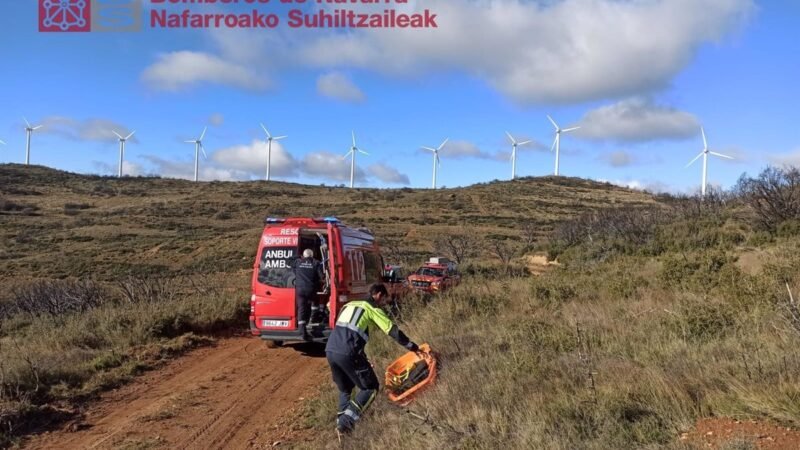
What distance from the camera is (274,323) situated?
11.5m

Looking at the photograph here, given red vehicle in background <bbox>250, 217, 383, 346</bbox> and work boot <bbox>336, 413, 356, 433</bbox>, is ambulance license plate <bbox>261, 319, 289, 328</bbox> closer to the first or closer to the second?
red vehicle in background <bbox>250, 217, 383, 346</bbox>

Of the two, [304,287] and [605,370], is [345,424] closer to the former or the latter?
[605,370]

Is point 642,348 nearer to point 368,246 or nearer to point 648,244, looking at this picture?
point 368,246

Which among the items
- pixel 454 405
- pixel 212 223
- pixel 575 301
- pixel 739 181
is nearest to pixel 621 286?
pixel 575 301

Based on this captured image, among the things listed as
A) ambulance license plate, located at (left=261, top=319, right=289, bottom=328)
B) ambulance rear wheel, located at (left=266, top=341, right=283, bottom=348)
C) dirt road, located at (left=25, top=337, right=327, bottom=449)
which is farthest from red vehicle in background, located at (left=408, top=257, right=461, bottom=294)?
dirt road, located at (left=25, top=337, right=327, bottom=449)

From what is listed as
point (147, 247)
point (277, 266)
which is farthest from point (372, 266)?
point (147, 247)

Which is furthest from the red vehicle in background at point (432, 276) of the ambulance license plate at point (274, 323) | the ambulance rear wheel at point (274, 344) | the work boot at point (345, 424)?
the work boot at point (345, 424)

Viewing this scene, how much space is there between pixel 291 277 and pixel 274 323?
96 centimetres

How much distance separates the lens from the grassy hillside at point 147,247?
9.49m

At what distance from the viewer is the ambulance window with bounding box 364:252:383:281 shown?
45.8 feet

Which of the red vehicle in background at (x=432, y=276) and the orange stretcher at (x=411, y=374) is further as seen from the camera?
the red vehicle in background at (x=432, y=276)

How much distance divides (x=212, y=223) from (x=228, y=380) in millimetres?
55769

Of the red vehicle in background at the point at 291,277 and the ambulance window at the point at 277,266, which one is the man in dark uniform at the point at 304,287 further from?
the ambulance window at the point at 277,266

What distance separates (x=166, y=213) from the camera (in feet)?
225
